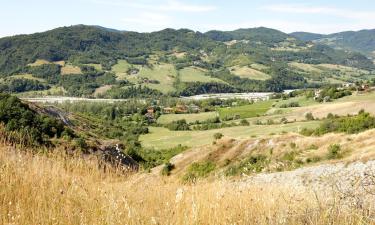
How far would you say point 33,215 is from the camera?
4703 millimetres

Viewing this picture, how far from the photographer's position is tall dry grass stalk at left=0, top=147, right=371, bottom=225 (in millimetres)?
4910

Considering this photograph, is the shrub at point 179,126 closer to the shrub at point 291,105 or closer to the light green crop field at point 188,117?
the light green crop field at point 188,117

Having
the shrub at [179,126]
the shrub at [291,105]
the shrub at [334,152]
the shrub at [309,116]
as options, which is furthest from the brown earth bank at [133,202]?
the shrub at [291,105]

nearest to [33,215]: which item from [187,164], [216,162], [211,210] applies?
[211,210]

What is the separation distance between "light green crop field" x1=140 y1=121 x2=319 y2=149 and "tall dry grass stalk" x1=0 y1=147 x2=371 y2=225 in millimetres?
93216

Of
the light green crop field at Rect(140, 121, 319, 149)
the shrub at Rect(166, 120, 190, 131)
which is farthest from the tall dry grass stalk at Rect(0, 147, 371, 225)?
the shrub at Rect(166, 120, 190, 131)

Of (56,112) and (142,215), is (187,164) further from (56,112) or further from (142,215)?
(56,112)

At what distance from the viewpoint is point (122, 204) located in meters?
5.80

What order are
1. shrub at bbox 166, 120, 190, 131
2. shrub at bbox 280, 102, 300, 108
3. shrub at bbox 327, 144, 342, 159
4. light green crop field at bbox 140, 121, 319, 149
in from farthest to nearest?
1. shrub at bbox 280, 102, 300, 108
2. shrub at bbox 166, 120, 190, 131
3. light green crop field at bbox 140, 121, 319, 149
4. shrub at bbox 327, 144, 342, 159

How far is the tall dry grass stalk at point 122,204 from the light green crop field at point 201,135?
9322 centimetres

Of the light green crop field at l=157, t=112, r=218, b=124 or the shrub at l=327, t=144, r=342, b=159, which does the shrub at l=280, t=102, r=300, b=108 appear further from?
the shrub at l=327, t=144, r=342, b=159

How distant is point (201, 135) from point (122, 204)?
118m

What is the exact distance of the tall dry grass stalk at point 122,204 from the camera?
4.91 metres

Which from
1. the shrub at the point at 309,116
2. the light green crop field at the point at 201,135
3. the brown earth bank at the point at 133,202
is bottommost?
the light green crop field at the point at 201,135
